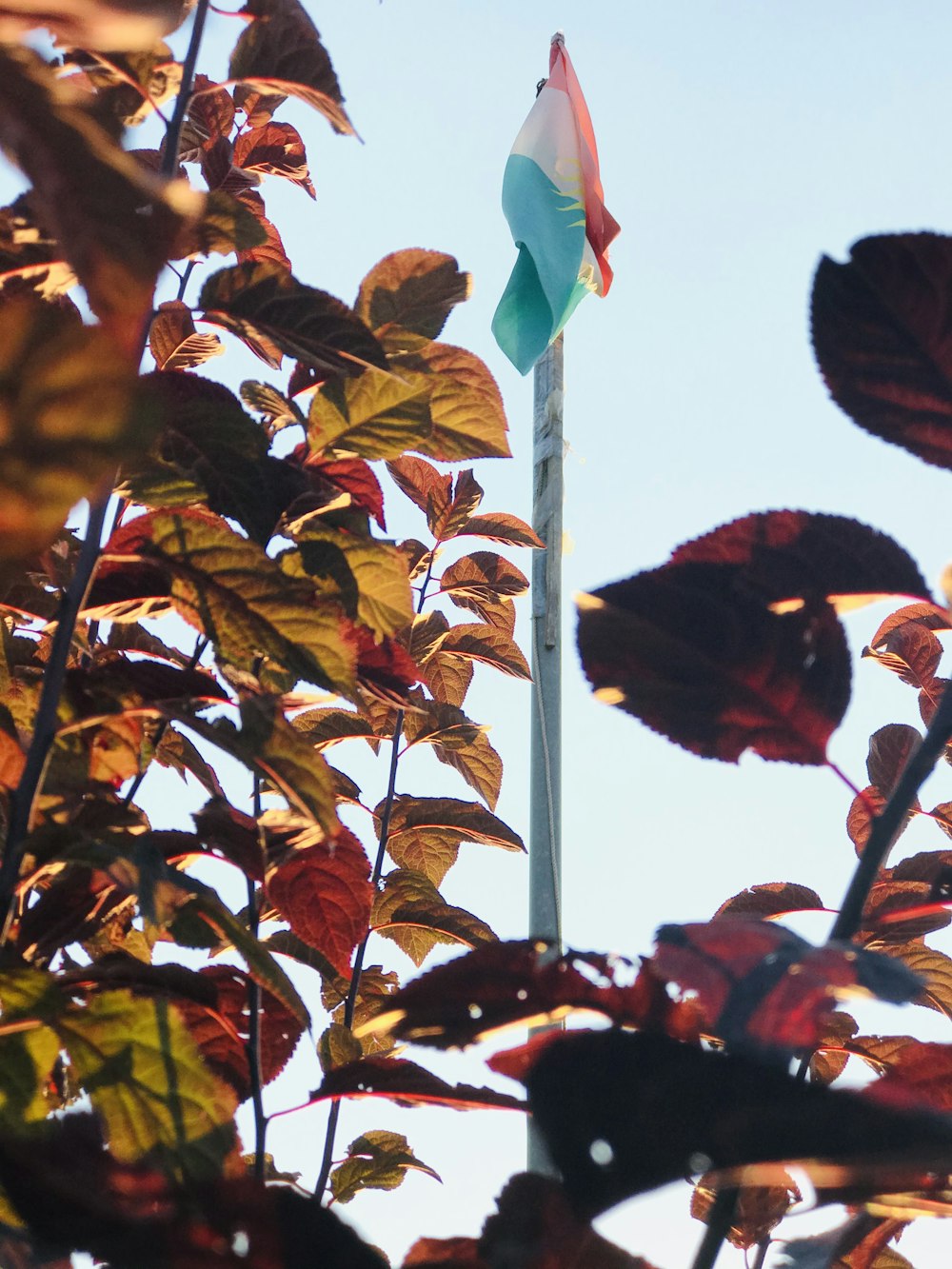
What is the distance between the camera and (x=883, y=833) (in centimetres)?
58

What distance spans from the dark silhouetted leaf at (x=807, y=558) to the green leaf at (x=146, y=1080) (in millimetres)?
425

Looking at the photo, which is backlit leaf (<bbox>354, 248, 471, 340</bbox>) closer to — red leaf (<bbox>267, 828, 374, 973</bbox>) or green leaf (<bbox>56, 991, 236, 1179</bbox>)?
red leaf (<bbox>267, 828, 374, 973</bbox>)

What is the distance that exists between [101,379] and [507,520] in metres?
1.71

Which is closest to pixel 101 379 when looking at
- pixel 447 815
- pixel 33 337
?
pixel 33 337

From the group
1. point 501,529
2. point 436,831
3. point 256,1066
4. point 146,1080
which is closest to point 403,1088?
point 256,1066

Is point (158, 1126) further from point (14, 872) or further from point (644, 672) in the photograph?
point (644, 672)

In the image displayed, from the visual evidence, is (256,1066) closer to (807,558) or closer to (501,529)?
(807,558)

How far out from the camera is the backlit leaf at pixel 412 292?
104 centimetres

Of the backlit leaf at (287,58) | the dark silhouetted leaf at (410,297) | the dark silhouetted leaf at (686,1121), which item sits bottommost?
the dark silhouetted leaf at (686,1121)

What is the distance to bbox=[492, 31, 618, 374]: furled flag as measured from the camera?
6656mm

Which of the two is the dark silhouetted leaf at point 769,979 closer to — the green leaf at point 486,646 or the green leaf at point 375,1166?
the green leaf at point 375,1166

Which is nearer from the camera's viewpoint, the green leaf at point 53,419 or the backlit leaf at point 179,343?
the green leaf at point 53,419

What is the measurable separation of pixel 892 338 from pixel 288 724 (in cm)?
47

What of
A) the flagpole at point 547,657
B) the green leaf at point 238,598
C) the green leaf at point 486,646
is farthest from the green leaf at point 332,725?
the flagpole at point 547,657
